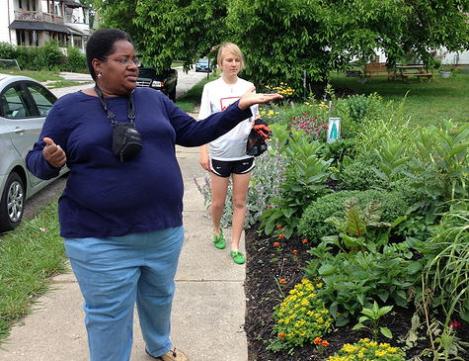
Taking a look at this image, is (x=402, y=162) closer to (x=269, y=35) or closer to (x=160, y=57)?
(x=269, y=35)

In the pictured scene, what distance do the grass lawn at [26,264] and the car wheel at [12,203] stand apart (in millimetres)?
95

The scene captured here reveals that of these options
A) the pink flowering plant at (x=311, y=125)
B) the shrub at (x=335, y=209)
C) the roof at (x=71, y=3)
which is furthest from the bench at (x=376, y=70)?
the roof at (x=71, y=3)

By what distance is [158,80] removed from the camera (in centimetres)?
1756

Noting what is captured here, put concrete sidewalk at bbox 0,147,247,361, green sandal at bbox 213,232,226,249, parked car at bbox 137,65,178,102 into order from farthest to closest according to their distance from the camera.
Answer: parked car at bbox 137,65,178,102
green sandal at bbox 213,232,226,249
concrete sidewalk at bbox 0,147,247,361

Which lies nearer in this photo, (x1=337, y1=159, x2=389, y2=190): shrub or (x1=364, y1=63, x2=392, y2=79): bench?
(x1=337, y1=159, x2=389, y2=190): shrub

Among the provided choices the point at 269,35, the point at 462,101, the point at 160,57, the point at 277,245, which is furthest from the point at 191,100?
the point at 277,245

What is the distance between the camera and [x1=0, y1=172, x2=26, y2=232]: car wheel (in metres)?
5.56

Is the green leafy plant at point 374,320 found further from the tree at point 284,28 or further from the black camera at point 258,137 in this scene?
the tree at point 284,28

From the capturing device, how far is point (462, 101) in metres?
16.7

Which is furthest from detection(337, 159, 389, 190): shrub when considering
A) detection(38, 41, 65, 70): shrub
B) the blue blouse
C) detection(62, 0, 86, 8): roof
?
detection(62, 0, 86, 8): roof

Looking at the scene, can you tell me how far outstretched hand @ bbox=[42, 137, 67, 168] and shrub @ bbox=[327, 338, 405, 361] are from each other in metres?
1.59

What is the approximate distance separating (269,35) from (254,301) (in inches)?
513

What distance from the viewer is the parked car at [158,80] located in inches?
681

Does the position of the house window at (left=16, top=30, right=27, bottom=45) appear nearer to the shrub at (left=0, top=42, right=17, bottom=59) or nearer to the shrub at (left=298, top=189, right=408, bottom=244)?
the shrub at (left=0, top=42, right=17, bottom=59)
